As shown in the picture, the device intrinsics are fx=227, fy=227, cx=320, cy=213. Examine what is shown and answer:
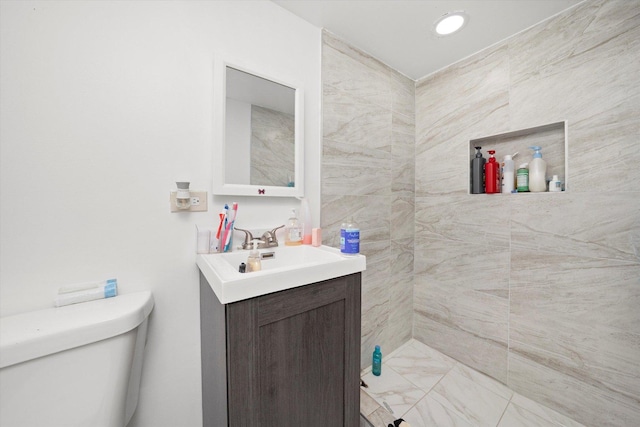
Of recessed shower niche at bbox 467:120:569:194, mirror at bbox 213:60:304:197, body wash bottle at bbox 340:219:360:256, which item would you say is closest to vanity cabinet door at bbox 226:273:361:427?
body wash bottle at bbox 340:219:360:256

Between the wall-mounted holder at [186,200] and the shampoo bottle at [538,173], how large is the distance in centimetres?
176

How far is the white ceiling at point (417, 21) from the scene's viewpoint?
1.15 metres

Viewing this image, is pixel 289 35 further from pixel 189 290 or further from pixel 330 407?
pixel 330 407

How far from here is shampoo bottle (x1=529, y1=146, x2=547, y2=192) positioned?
1.28m

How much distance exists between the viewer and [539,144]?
4.46 feet

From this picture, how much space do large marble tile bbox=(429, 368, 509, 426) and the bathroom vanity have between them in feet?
2.28

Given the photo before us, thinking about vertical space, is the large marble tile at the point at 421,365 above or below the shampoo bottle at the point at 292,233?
below

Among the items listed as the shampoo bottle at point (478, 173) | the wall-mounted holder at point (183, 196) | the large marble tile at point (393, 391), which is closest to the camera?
the wall-mounted holder at point (183, 196)

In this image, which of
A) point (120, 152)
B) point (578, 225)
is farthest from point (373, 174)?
point (120, 152)

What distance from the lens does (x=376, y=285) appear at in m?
1.57

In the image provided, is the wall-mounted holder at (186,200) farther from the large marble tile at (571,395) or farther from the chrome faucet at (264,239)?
the large marble tile at (571,395)

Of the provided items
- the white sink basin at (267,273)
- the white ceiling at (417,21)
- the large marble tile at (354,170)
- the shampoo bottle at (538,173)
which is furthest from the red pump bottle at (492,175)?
the white sink basin at (267,273)

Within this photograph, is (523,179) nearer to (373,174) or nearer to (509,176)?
(509,176)

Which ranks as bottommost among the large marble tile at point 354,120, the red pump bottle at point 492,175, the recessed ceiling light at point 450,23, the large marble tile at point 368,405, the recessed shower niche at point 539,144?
the large marble tile at point 368,405
